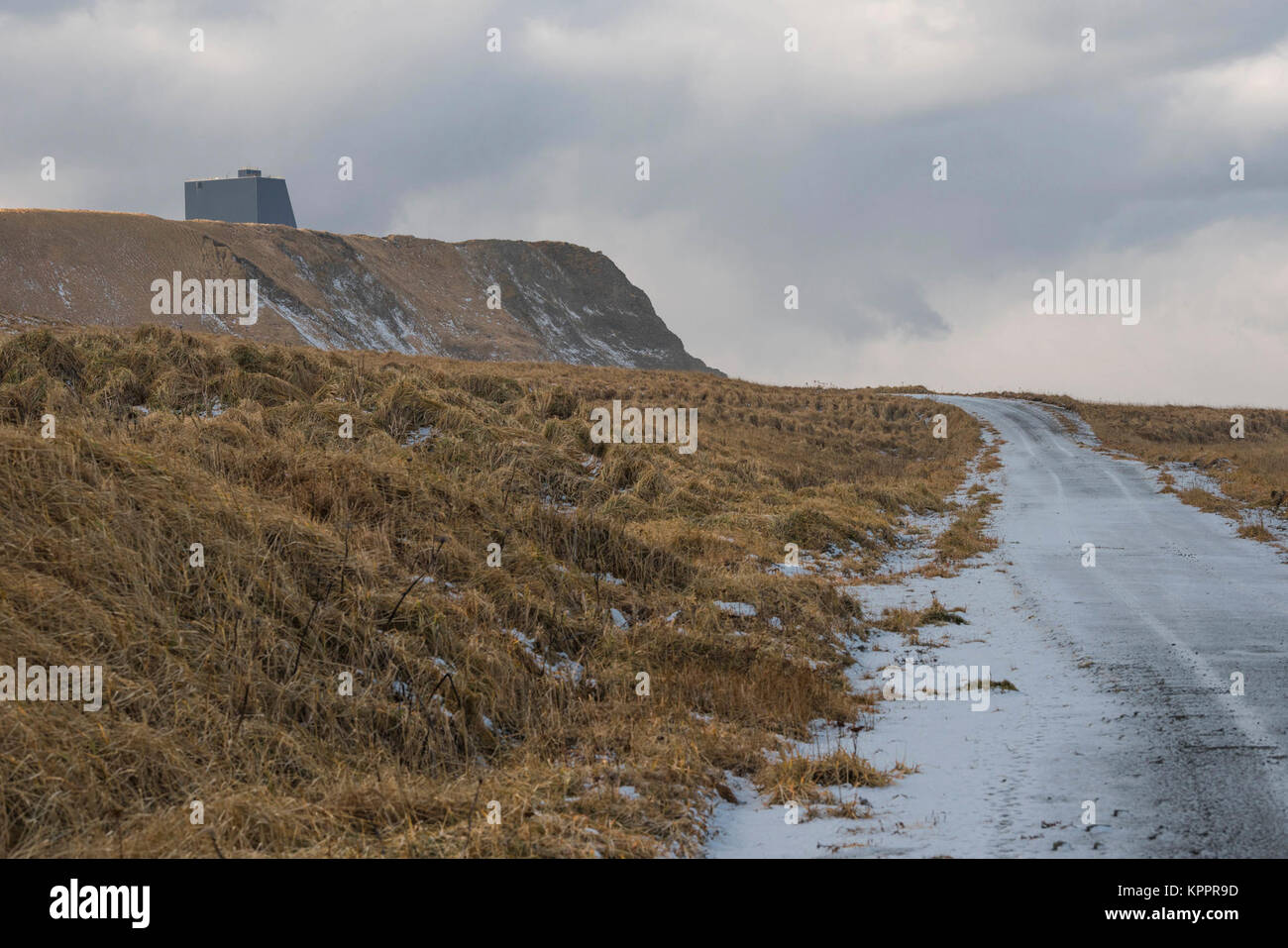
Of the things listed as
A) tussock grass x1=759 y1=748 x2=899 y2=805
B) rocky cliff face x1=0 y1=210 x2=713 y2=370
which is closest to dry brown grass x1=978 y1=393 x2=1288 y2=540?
tussock grass x1=759 y1=748 x2=899 y2=805

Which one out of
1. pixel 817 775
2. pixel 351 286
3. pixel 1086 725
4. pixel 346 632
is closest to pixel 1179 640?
pixel 1086 725

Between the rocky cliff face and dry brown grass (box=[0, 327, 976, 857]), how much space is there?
59.5 metres

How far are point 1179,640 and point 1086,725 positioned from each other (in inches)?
116

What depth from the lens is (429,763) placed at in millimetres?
5699

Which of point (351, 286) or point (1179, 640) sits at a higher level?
point (351, 286)

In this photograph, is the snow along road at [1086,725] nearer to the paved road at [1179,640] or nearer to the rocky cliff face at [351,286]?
the paved road at [1179,640]

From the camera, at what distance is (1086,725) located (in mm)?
6531

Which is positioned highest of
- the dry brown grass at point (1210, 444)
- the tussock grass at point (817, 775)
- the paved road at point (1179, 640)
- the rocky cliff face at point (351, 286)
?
the rocky cliff face at point (351, 286)

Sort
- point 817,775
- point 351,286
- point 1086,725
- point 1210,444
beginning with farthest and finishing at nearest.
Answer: point 351,286
point 1210,444
point 1086,725
point 817,775

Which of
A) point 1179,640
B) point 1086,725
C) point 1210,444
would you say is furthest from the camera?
point 1210,444

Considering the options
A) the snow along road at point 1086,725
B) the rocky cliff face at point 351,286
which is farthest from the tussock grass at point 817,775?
the rocky cliff face at point 351,286

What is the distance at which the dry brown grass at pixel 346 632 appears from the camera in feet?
15.4

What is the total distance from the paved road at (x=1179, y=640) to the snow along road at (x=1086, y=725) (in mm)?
18

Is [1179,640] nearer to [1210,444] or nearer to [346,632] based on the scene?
[346,632]
